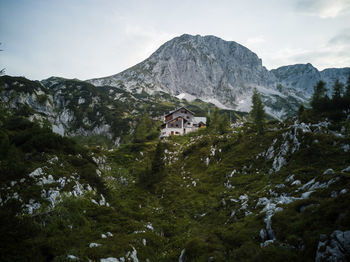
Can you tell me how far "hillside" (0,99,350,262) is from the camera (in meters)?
10.3

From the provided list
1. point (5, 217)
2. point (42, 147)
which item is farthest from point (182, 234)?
point (42, 147)

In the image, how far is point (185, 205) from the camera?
91.5 feet

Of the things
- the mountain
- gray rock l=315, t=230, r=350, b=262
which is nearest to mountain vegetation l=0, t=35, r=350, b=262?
gray rock l=315, t=230, r=350, b=262

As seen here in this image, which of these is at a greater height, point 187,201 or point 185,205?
point 187,201

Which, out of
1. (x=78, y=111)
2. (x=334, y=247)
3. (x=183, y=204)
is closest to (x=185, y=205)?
(x=183, y=204)

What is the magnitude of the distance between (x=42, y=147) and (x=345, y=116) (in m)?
57.6

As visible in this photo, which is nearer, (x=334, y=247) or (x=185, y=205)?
(x=334, y=247)

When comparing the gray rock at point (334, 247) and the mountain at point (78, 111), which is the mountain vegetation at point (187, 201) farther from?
the mountain at point (78, 111)

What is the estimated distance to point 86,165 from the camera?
28.8m

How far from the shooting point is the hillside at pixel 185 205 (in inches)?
407

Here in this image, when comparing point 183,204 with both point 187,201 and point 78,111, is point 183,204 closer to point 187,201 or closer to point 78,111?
point 187,201

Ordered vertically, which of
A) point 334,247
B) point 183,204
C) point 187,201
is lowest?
point 183,204

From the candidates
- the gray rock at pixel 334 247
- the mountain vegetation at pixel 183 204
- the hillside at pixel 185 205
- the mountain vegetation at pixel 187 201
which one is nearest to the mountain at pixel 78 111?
the mountain vegetation at pixel 187 201

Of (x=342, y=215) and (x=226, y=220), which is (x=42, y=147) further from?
(x=342, y=215)
